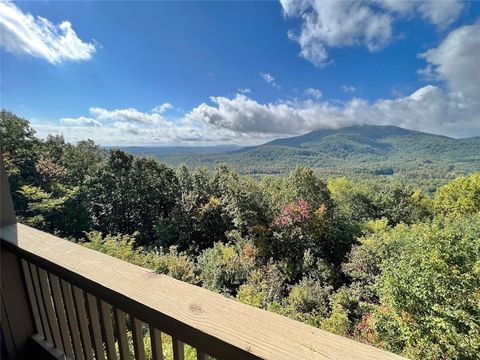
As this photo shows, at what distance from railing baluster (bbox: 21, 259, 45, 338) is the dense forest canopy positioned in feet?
23.4

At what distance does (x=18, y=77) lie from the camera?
3.73 metres

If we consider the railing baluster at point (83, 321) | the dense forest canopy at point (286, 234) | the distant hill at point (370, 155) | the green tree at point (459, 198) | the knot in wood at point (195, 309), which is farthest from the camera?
the distant hill at point (370, 155)

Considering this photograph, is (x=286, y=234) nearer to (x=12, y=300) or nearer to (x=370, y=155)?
(x=12, y=300)

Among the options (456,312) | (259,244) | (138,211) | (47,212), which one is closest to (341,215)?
(259,244)

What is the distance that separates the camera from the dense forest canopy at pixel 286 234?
6.56 metres

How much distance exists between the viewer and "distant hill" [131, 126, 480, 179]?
45.1m

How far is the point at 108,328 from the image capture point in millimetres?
819

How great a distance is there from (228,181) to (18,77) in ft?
37.9

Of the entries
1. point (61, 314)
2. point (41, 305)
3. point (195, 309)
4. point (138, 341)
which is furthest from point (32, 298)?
point (195, 309)

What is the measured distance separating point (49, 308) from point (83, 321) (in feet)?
0.97

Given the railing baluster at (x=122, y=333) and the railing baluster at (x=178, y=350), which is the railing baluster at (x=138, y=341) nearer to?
the railing baluster at (x=122, y=333)

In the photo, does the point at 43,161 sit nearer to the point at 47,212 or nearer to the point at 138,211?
the point at 47,212

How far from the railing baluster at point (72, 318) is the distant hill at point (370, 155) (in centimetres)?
3613

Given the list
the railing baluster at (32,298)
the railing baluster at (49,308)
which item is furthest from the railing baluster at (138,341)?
the railing baluster at (32,298)
